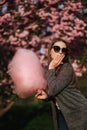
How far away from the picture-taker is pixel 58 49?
5.33 meters

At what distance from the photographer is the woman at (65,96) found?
16.6 feet

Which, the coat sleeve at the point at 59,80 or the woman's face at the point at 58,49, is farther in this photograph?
the woman's face at the point at 58,49

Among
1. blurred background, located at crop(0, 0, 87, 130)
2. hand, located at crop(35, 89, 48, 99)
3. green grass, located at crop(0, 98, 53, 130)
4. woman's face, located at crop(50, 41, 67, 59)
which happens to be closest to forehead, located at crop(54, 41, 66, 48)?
woman's face, located at crop(50, 41, 67, 59)

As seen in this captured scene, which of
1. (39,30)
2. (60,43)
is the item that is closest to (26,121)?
(39,30)

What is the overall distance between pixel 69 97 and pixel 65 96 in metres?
0.04

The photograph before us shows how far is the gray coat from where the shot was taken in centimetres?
505

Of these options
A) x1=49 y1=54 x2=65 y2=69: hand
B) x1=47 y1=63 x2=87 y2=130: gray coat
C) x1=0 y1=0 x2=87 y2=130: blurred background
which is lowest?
x1=0 y1=0 x2=87 y2=130: blurred background

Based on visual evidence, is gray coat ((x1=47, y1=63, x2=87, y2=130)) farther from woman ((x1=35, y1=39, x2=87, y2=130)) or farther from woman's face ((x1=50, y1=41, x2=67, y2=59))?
woman's face ((x1=50, y1=41, x2=67, y2=59))

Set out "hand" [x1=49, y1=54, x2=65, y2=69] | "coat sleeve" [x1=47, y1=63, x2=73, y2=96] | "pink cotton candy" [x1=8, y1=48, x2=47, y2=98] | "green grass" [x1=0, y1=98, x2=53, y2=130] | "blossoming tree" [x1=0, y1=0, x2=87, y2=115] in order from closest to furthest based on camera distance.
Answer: "coat sleeve" [x1=47, y1=63, x2=73, y2=96] → "hand" [x1=49, y1=54, x2=65, y2=69] → "pink cotton candy" [x1=8, y1=48, x2=47, y2=98] → "blossoming tree" [x1=0, y1=0, x2=87, y2=115] → "green grass" [x1=0, y1=98, x2=53, y2=130]

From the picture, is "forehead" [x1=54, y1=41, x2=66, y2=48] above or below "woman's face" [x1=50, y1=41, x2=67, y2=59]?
above

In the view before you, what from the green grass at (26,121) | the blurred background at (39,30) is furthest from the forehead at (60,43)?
the green grass at (26,121)

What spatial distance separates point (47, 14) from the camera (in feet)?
40.1

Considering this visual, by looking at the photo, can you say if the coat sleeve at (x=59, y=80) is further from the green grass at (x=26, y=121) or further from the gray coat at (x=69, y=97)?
the green grass at (x=26, y=121)

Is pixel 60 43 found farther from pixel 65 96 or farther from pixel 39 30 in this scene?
pixel 39 30
